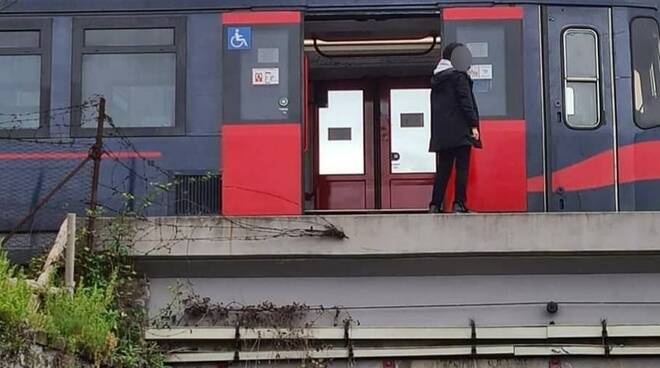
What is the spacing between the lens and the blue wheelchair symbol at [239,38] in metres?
8.26

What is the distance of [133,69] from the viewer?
27.3 ft

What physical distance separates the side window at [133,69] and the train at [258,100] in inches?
0.4

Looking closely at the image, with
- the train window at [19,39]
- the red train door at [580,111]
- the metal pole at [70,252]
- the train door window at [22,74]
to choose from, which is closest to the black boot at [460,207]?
the red train door at [580,111]

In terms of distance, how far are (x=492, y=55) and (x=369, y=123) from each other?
1856mm

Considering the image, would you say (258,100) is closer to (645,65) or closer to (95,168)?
(95,168)

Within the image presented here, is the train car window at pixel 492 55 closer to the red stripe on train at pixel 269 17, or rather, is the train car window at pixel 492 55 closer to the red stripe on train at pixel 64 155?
the red stripe on train at pixel 269 17

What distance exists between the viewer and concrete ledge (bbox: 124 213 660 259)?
7.37m

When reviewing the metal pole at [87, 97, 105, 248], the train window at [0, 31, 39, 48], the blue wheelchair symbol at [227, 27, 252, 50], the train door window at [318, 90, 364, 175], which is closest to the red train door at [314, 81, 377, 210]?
the train door window at [318, 90, 364, 175]

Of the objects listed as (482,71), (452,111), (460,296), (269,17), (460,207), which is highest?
(269,17)

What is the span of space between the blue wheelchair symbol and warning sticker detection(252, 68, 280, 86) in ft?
0.69

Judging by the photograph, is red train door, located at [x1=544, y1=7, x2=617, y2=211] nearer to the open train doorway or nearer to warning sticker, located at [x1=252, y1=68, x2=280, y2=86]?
the open train doorway


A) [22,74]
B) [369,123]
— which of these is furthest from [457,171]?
[22,74]

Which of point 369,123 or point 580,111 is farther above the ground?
point 369,123

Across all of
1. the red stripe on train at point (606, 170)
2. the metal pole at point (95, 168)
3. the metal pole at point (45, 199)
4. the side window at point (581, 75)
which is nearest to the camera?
the metal pole at point (95, 168)
